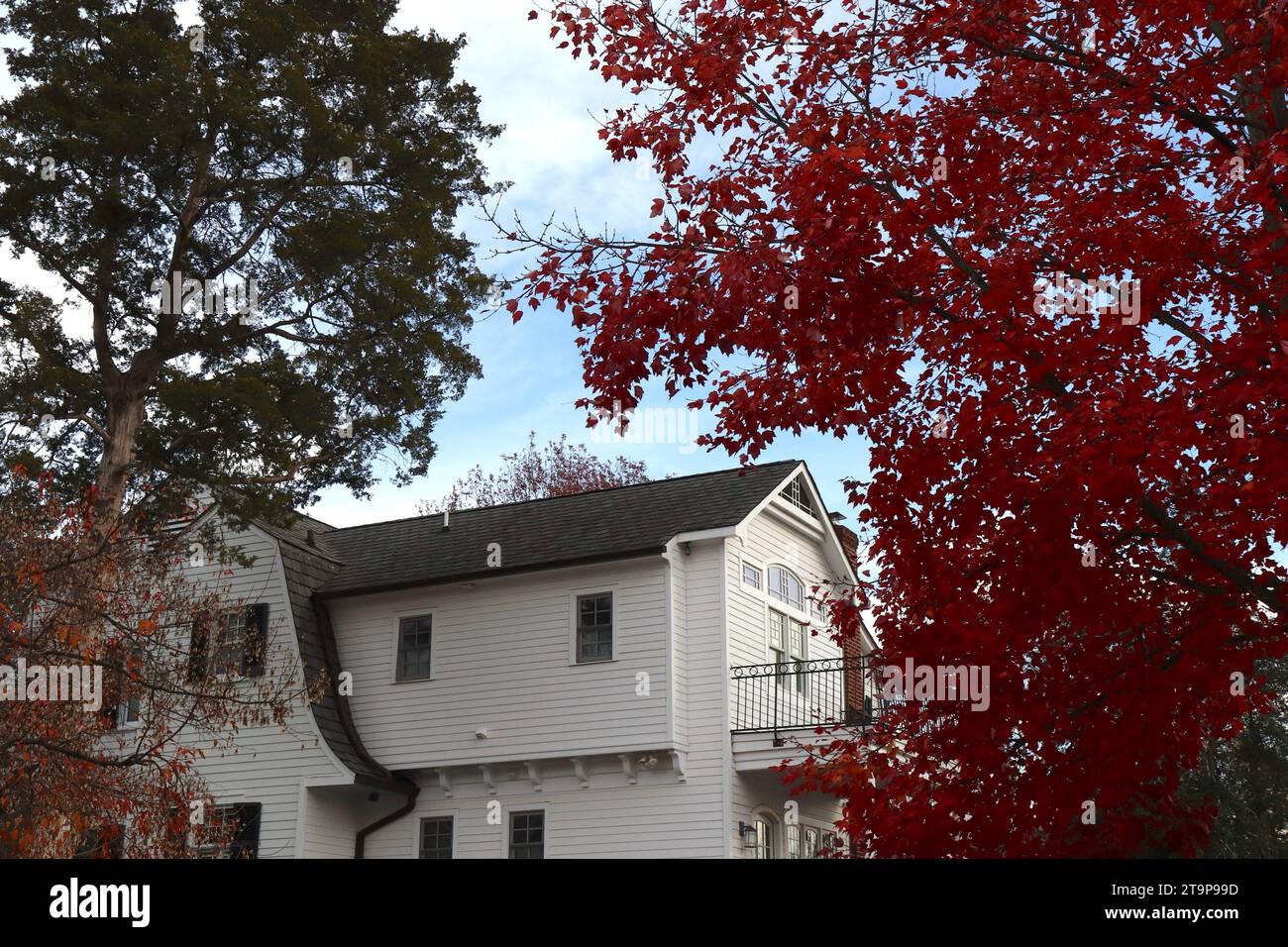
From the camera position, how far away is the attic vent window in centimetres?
2344

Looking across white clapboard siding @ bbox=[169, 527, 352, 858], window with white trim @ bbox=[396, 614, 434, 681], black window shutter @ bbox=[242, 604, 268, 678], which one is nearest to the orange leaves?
white clapboard siding @ bbox=[169, 527, 352, 858]

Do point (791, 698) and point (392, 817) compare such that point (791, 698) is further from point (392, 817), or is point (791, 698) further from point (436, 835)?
point (392, 817)

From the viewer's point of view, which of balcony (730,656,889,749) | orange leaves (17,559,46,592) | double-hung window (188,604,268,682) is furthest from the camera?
balcony (730,656,889,749)

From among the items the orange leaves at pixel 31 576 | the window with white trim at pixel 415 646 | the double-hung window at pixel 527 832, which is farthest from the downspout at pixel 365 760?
the orange leaves at pixel 31 576

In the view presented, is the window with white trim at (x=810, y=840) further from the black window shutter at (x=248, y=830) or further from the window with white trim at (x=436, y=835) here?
the black window shutter at (x=248, y=830)

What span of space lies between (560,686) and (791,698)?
14.0 feet

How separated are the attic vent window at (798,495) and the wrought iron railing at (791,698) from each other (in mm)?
3236

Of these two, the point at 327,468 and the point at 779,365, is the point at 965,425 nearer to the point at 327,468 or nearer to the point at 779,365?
the point at 779,365

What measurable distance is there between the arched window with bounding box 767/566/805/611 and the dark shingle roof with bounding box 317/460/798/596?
1.77 meters

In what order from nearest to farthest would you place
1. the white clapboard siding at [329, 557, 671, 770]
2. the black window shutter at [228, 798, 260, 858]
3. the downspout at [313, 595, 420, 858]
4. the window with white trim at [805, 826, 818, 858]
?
the white clapboard siding at [329, 557, 671, 770]
the window with white trim at [805, 826, 818, 858]
the black window shutter at [228, 798, 260, 858]
the downspout at [313, 595, 420, 858]

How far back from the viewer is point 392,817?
21.7m

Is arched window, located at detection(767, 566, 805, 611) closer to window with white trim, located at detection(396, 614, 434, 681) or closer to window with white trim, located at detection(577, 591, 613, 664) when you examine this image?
window with white trim, located at detection(577, 591, 613, 664)

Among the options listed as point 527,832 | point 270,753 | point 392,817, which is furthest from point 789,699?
point 270,753
